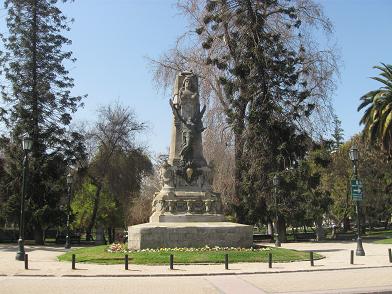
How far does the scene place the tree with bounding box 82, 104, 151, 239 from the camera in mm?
47719

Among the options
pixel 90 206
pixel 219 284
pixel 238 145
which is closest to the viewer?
pixel 219 284

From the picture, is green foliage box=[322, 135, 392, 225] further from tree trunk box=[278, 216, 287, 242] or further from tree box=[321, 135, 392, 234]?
tree trunk box=[278, 216, 287, 242]

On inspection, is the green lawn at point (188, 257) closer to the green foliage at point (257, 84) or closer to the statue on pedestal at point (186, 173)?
the statue on pedestal at point (186, 173)

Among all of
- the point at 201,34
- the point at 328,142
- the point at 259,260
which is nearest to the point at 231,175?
the point at 328,142

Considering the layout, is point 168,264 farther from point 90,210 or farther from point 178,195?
point 90,210

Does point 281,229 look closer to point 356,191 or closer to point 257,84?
point 257,84

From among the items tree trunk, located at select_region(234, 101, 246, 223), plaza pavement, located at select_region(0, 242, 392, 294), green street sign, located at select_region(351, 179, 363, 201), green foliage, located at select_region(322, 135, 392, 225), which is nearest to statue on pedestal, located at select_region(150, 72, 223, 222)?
plaza pavement, located at select_region(0, 242, 392, 294)

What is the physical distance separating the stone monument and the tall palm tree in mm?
19150

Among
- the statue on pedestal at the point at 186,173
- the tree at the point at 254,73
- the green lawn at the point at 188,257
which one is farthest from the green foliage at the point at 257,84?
the green lawn at the point at 188,257

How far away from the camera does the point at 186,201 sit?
23.9 metres

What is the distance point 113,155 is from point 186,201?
83.8 ft

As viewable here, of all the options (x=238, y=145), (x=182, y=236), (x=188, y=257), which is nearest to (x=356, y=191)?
(x=182, y=236)

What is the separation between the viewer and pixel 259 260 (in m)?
19.5

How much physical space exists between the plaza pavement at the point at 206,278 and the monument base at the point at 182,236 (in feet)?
10.3
